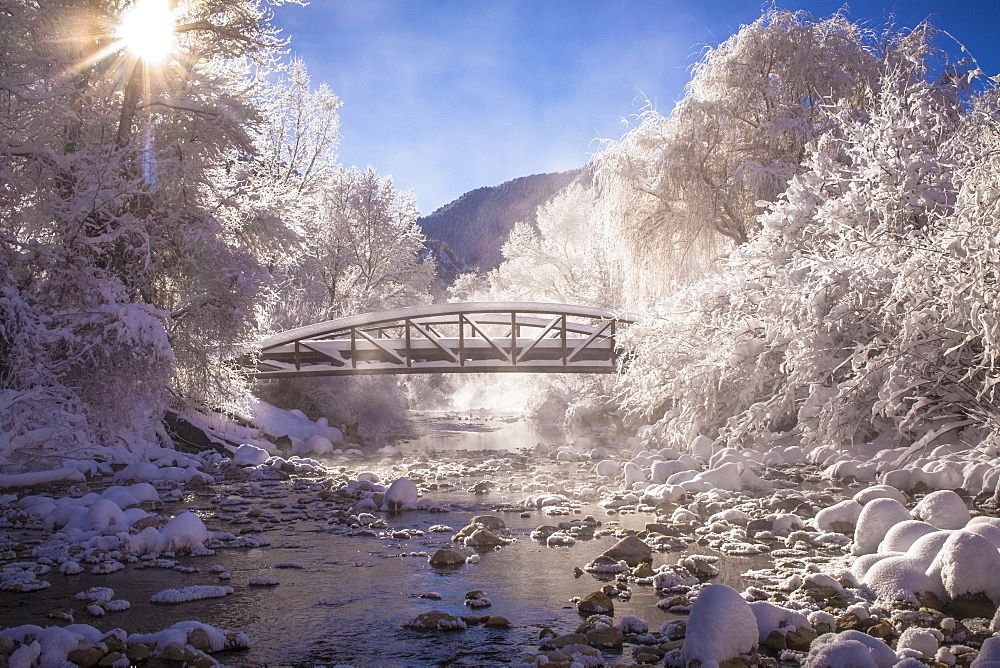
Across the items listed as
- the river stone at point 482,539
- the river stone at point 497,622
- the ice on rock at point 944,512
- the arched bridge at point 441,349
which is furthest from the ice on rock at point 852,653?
the arched bridge at point 441,349

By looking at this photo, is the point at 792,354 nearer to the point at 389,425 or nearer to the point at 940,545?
the point at 940,545

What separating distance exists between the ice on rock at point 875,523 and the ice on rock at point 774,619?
64.6 inches

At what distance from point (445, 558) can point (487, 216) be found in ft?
352

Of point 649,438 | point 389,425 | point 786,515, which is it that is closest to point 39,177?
point 786,515

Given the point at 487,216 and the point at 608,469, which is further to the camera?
the point at 487,216

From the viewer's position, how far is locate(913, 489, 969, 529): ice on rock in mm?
5219

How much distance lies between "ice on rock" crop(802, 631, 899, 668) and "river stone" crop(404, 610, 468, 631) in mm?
1716

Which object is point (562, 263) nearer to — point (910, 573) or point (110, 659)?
point (910, 573)

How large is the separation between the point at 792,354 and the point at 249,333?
7277mm

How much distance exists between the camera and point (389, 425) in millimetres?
19266

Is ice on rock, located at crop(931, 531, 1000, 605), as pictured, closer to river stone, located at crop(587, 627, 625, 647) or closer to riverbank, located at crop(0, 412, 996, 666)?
riverbank, located at crop(0, 412, 996, 666)

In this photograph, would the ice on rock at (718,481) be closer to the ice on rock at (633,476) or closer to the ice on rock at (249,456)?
the ice on rock at (633,476)

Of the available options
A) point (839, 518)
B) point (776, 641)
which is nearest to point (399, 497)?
point (839, 518)

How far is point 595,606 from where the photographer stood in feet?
13.6
